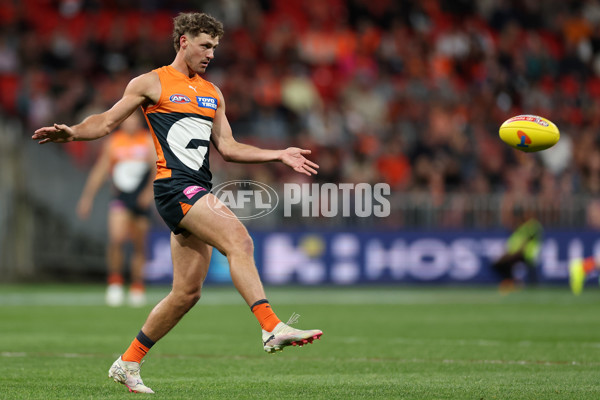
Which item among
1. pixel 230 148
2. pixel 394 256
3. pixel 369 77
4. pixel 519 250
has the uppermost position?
pixel 369 77

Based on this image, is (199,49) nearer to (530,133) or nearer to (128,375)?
(128,375)

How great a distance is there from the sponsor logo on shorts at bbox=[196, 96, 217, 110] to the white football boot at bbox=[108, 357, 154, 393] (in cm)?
184

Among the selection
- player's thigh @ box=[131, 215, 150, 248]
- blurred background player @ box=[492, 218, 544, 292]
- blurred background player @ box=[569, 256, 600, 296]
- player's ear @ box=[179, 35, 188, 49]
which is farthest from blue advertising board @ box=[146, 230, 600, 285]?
player's ear @ box=[179, 35, 188, 49]

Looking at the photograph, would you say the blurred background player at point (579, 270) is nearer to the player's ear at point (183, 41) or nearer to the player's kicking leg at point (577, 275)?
the player's kicking leg at point (577, 275)

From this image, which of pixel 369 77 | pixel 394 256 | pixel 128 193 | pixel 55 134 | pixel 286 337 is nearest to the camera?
pixel 286 337

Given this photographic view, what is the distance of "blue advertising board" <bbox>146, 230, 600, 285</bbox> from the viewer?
19938mm

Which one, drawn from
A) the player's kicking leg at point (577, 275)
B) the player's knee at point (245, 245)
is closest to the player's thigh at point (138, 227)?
the player's kicking leg at point (577, 275)

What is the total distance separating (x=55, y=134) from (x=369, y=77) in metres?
17.4

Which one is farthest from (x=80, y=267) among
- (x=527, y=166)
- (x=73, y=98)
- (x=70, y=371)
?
(x=70, y=371)

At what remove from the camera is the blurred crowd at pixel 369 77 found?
2094 centimetres

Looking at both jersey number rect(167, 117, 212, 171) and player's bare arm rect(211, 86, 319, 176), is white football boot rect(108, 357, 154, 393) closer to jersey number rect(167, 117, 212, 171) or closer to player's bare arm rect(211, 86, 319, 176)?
jersey number rect(167, 117, 212, 171)

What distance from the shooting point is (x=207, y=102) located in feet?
23.1

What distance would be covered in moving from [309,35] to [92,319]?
13116mm

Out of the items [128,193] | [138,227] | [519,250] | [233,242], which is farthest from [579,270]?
[233,242]
